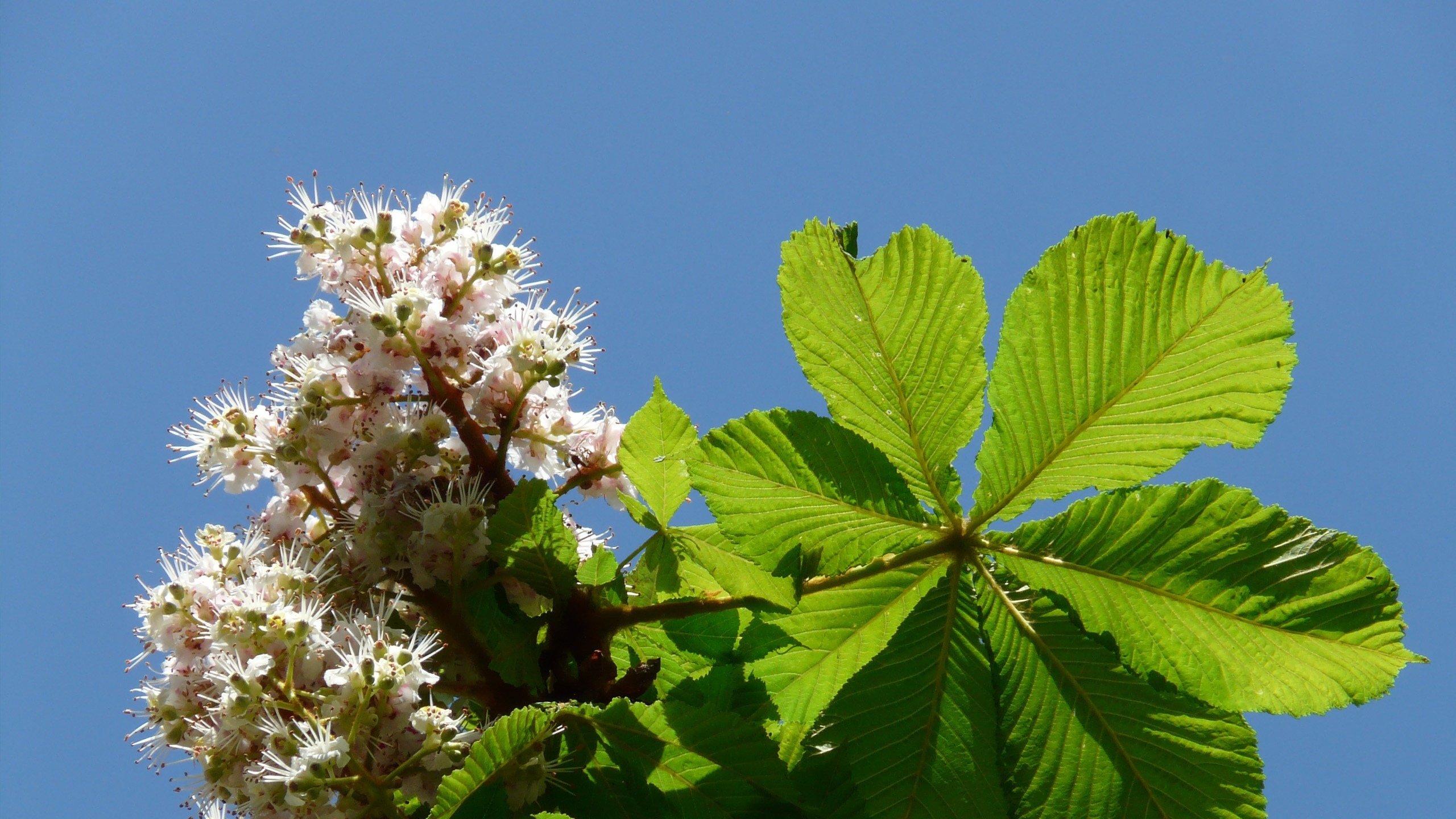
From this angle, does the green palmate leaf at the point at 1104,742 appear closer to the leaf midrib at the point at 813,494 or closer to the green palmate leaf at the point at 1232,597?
the green palmate leaf at the point at 1232,597

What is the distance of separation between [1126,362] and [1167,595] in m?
0.37

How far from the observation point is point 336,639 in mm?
→ 2059

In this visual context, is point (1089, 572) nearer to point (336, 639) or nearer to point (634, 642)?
point (634, 642)

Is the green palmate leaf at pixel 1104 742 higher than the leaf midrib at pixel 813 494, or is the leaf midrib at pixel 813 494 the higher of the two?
the leaf midrib at pixel 813 494

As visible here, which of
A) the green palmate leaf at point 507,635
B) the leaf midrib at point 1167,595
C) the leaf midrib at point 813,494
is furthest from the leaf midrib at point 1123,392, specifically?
the green palmate leaf at point 507,635

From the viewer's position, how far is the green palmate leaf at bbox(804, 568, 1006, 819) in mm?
1779

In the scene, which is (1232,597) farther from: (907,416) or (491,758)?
(491,758)

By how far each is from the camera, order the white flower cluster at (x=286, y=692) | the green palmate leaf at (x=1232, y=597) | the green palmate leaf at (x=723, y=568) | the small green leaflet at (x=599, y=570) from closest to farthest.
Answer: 1. the green palmate leaf at (x=1232, y=597)
2. the green palmate leaf at (x=723, y=568)
3. the white flower cluster at (x=286, y=692)
4. the small green leaflet at (x=599, y=570)

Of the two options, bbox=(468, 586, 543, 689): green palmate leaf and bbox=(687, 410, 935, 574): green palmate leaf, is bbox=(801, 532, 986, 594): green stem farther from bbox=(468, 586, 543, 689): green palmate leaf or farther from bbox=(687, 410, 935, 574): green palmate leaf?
bbox=(468, 586, 543, 689): green palmate leaf

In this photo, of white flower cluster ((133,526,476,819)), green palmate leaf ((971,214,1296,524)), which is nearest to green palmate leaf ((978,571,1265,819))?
green palmate leaf ((971,214,1296,524))

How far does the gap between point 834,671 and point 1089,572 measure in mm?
434

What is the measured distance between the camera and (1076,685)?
5.80 feet

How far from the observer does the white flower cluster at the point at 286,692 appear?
6.20 ft

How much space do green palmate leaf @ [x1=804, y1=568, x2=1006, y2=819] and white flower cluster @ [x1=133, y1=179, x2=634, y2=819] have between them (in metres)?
0.68
